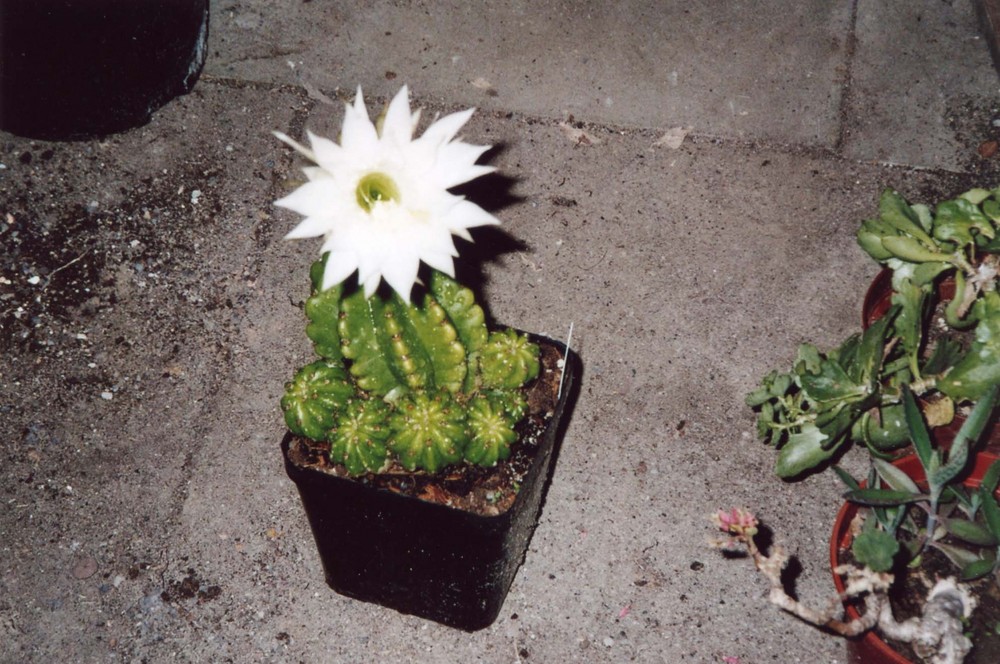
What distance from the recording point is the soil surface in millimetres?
1440

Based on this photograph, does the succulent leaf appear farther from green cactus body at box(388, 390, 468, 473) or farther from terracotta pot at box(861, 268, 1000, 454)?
green cactus body at box(388, 390, 468, 473)

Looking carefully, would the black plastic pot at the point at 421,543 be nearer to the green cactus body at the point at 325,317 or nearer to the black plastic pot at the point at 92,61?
the green cactus body at the point at 325,317

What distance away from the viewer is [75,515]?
203 centimetres

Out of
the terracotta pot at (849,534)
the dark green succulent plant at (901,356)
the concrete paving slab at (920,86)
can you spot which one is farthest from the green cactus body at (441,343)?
the concrete paving slab at (920,86)

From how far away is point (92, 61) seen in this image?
8.01ft

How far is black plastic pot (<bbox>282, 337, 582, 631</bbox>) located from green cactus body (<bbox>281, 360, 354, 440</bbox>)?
0.09 m

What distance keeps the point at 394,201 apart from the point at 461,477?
2.04 feet

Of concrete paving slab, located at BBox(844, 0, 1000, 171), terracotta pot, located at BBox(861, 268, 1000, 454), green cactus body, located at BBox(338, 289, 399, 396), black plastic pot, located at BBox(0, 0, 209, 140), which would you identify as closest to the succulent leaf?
terracotta pot, located at BBox(861, 268, 1000, 454)

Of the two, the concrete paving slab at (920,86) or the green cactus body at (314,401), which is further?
the concrete paving slab at (920,86)

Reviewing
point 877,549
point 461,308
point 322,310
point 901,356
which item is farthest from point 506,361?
point 901,356

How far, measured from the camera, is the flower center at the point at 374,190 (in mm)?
1055

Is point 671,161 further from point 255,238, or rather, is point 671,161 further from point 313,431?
point 313,431

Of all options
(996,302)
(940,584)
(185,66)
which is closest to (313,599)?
(940,584)

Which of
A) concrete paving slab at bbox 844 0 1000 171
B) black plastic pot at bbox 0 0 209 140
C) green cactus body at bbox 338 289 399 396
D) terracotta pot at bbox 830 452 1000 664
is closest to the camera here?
green cactus body at bbox 338 289 399 396
